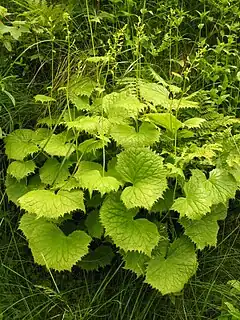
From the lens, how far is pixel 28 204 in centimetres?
166

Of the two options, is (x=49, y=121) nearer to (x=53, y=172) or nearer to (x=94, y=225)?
(x=53, y=172)

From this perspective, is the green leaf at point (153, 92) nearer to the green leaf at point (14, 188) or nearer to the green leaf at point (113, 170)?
the green leaf at point (113, 170)

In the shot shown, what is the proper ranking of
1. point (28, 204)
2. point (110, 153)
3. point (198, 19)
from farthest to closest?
point (198, 19) → point (110, 153) → point (28, 204)

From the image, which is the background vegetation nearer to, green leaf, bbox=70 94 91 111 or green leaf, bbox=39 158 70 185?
green leaf, bbox=70 94 91 111

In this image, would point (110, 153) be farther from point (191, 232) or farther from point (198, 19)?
point (198, 19)

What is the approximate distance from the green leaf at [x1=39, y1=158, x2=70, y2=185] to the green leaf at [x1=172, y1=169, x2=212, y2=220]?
0.39 meters

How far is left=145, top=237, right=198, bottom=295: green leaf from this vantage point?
1.65 meters

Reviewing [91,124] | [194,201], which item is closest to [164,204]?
[194,201]

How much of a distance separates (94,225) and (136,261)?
18cm

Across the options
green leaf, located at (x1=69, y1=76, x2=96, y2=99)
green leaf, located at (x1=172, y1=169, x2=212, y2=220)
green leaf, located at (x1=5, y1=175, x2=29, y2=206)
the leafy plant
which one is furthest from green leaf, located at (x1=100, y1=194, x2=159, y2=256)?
green leaf, located at (x1=69, y1=76, x2=96, y2=99)

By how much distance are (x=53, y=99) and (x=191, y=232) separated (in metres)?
0.68

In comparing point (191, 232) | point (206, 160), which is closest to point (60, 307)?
point (191, 232)

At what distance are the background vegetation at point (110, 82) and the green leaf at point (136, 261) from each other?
0.08 m

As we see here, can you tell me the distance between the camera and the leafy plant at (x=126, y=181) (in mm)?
1668
